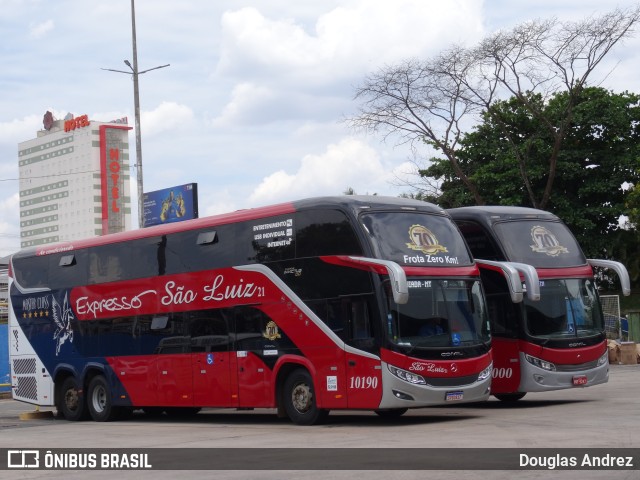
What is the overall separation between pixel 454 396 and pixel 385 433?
1886mm

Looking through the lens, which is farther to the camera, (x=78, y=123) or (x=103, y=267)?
(x=78, y=123)

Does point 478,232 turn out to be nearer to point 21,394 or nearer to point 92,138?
point 21,394

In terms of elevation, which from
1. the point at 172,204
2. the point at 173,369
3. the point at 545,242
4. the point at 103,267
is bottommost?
→ the point at 173,369

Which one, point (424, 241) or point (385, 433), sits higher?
point (424, 241)

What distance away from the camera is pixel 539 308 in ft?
67.6

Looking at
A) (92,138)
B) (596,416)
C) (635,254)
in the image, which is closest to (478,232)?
(596,416)

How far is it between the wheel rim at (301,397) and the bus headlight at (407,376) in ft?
6.43

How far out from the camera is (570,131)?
164ft

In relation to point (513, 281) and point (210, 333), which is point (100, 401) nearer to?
point (210, 333)

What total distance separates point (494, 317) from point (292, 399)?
4384mm

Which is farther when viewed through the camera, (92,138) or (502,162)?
(92,138)

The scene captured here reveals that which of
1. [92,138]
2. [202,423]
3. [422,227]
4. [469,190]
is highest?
[92,138]

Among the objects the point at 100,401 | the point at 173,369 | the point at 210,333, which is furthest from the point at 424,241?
the point at 100,401

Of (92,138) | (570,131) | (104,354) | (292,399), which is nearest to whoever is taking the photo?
(292,399)
